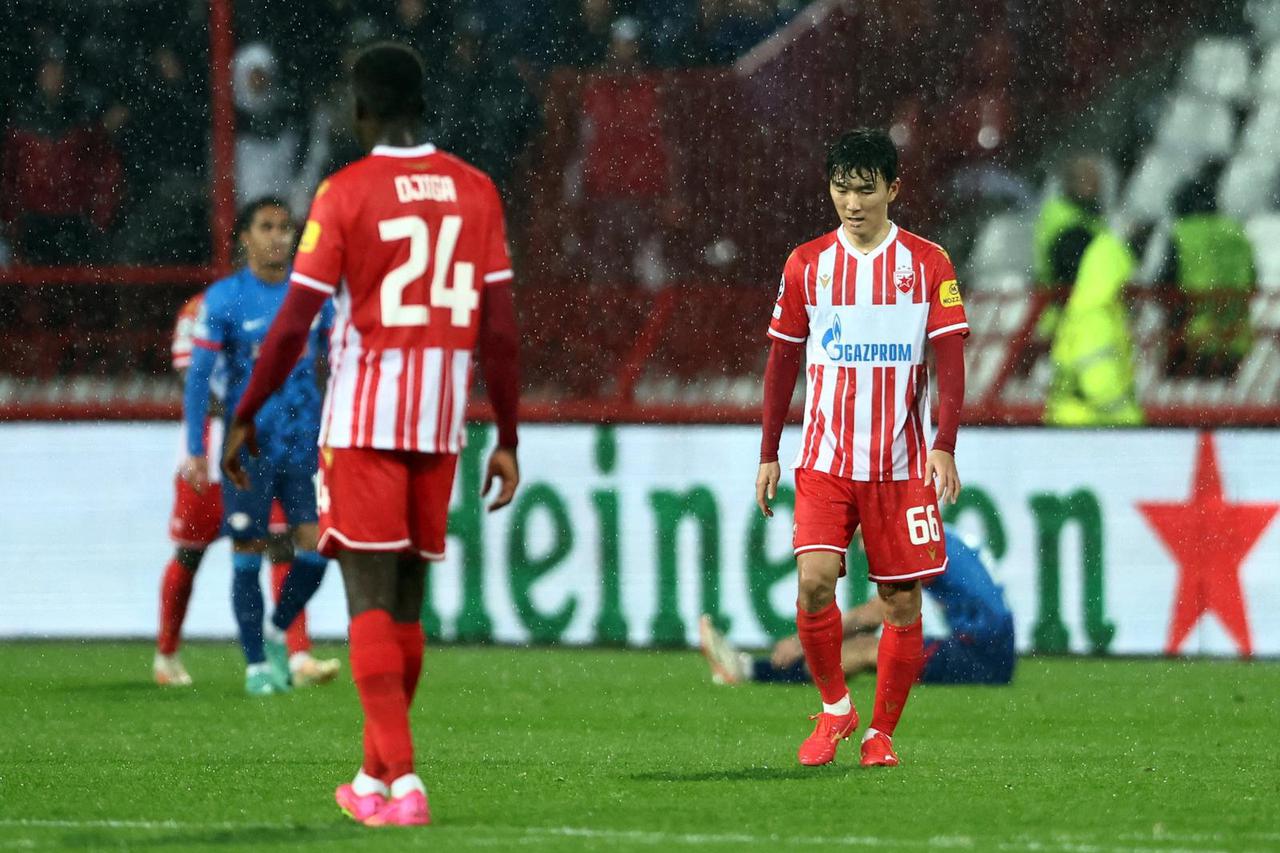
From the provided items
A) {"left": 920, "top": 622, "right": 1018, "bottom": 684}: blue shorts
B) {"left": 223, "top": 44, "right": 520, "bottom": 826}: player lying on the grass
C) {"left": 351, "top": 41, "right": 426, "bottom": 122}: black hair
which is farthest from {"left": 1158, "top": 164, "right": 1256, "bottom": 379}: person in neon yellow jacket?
{"left": 351, "top": 41, "right": 426, "bottom": 122}: black hair

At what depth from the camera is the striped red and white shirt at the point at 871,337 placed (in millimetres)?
7020

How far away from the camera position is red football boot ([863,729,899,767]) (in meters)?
6.95

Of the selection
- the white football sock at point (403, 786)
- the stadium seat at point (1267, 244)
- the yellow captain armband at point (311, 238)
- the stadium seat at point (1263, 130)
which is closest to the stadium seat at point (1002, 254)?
the stadium seat at point (1267, 244)

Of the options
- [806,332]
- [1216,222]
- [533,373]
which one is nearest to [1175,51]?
[1216,222]

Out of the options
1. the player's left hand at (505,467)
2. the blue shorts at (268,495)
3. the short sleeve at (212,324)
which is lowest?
the blue shorts at (268,495)

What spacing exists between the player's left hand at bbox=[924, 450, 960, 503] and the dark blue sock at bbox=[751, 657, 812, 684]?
3110 millimetres

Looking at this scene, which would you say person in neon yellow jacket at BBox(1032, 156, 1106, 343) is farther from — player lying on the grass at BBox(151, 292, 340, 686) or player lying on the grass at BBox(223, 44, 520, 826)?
player lying on the grass at BBox(223, 44, 520, 826)

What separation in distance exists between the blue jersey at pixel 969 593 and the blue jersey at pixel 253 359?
2.50 metres

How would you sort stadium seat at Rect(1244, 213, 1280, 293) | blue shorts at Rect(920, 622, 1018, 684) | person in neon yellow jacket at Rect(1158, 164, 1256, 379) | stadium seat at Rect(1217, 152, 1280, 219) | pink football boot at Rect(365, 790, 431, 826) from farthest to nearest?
stadium seat at Rect(1217, 152, 1280, 219)
stadium seat at Rect(1244, 213, 1280, 293)
person in neon yellow jacket at Rect(1158, 164, 1256, 379)
blue shorts at Rect(920, 622, 1018, 684)
pink football boot at Rect(365, 790, 431, 826)

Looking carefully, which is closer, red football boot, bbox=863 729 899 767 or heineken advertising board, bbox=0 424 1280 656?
red football boot, bbox=863 729 899 767

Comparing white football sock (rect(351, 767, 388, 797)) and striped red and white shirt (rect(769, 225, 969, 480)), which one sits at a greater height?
striped red and white shirt (rect(769, 225, 969, 480))

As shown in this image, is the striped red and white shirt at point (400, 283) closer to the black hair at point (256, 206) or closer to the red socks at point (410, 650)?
the red socks at point (410, 650)

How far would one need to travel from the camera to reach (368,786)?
557cm

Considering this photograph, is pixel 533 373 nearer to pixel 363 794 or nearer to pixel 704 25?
pixel 704 25
